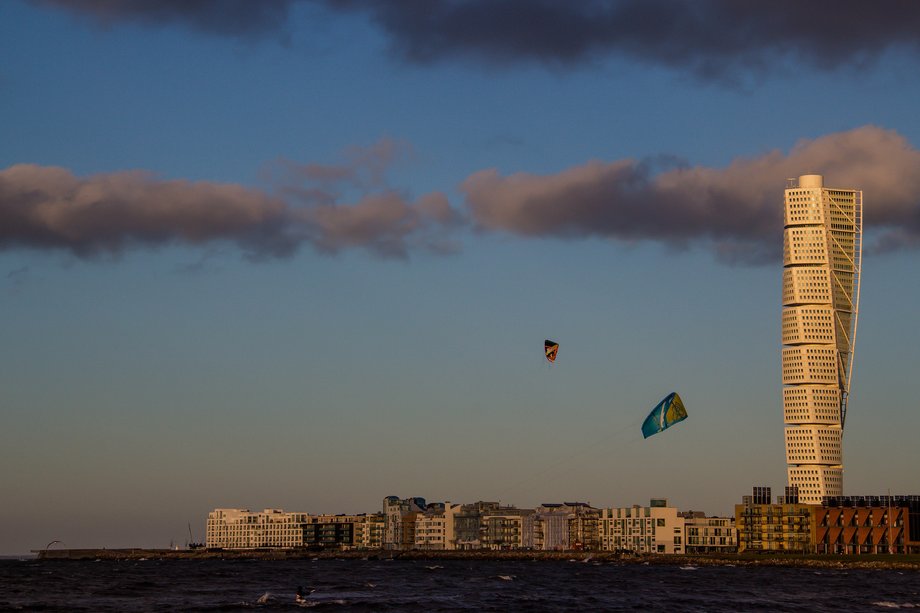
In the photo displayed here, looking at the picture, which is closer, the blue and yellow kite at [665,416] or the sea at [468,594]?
the sea at [468,594]

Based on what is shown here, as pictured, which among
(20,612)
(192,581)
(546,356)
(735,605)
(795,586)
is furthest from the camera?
(192,581)

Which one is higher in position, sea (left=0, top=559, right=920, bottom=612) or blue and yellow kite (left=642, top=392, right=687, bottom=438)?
blue and yellow kite (left=642, top=392, right=687, bottom=438)

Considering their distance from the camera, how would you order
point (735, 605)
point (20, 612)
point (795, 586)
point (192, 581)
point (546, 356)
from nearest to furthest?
point (20, 612) → point (735, 605) → point (546, 356) → point (795, 586) → point (192, 581)

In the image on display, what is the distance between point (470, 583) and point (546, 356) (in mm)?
46676

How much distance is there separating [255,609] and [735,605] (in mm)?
45852

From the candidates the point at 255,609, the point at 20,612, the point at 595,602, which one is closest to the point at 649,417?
the point at 595,602

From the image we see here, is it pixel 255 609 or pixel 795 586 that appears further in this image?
pixel 795 586

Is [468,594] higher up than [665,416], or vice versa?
[665,416]

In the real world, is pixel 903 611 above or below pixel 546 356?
below

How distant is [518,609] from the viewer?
12412 cm

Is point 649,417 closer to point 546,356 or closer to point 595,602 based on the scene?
point 546,356

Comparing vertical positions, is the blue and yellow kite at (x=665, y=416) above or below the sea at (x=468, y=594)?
above

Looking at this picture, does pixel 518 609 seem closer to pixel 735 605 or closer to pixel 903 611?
pixel 735 605

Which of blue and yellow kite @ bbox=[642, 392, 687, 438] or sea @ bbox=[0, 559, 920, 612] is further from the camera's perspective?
blue and yellow kite @ bbox=[642, 392, 687, 438]
